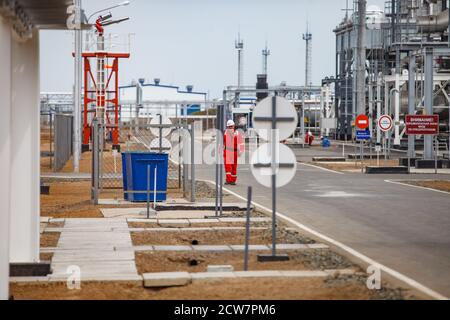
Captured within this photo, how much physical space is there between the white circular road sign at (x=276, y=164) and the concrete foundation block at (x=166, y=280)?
2139mm

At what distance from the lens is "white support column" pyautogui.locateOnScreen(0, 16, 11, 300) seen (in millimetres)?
9359

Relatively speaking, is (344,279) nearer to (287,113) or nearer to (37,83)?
(287,113)

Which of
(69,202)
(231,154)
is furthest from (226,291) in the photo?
(231,154)

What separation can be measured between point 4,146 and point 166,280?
2.61 meters

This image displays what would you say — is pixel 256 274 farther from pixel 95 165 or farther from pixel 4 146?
pixel 95 165

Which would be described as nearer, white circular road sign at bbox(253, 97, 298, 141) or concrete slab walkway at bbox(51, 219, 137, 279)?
concrete slab walkway at bbox(51, 219, 137, 279)

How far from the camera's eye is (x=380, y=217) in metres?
19.8

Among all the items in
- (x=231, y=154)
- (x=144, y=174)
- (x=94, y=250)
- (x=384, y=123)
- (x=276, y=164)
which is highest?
(x=384, y=123)

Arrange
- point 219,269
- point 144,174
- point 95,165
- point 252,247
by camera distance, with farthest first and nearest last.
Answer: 1. point 144,174
2. point 95,165
3. point 252,247
4. point 219,269

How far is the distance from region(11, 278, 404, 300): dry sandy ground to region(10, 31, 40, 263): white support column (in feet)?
2.66

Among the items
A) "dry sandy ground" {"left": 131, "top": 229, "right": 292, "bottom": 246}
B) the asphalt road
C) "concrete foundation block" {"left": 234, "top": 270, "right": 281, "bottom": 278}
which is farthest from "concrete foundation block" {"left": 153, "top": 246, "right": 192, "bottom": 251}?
"concrete foundation block" {"left": 234, "top": 270, "right": 281, "bottom": 278}

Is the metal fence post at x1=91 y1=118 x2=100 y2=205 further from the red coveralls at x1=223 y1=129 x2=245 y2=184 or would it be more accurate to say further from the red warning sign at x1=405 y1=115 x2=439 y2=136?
the red warning sign at x1=405 y1=115 x2=439 y2=136
